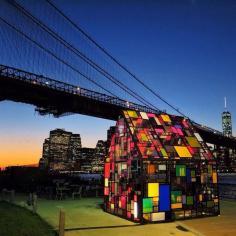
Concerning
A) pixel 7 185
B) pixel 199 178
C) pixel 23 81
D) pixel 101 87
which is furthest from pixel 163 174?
pixel 101 87

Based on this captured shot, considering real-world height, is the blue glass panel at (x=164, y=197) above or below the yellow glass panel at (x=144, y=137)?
below

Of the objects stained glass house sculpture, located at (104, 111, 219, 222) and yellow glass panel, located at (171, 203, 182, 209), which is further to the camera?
yellow glass panel, located at (171, 203, 182, 209)

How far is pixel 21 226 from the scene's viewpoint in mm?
10820

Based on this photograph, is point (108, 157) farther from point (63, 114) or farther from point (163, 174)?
point (63, 114)

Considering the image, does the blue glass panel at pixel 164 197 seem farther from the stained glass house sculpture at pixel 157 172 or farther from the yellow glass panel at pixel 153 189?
the yellow glass panel at pixel 153 189

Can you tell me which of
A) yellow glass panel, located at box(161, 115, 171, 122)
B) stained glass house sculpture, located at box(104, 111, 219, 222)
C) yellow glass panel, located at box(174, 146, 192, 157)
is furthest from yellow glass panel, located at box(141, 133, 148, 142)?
yellow glass panel, located at box(161, 115, 171, 122)

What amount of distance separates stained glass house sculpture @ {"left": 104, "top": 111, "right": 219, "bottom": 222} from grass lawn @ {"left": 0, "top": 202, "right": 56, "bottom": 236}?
11.6 ft

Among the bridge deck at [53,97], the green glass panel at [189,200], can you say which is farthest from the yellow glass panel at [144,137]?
the bridge deck at [53,97]

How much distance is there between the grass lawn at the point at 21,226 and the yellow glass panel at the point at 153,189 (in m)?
3.76

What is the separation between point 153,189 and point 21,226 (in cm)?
485

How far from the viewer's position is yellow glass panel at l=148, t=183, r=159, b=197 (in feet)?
42.3

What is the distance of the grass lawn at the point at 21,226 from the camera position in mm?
10055

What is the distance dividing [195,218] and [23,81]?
120 ft

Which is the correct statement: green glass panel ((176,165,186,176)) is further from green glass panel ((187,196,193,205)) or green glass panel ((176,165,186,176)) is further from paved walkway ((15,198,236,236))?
paved walkway ((15,198,236,236))
